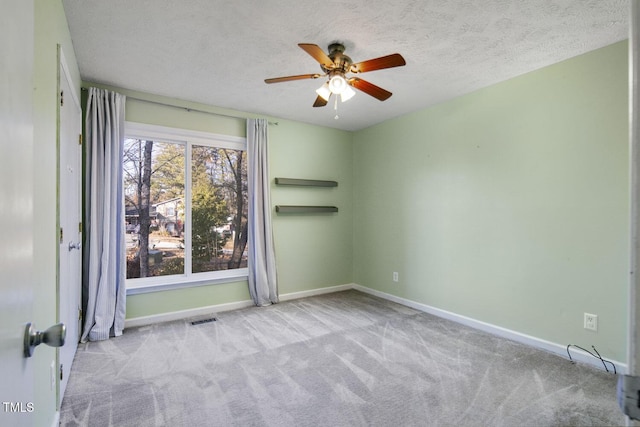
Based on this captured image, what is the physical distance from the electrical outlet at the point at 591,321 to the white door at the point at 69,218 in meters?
3.83

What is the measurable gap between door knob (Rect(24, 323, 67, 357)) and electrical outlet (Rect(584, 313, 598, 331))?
3.38 meters

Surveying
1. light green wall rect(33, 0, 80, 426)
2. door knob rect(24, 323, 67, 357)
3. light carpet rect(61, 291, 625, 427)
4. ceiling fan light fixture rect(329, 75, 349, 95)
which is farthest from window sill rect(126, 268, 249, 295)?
door knob rect(24, 323, 67, 357)

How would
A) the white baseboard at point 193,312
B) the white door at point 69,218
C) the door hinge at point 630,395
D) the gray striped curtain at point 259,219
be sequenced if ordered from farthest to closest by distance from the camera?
the gray striped curtain at point 259,219, the white baseboard at point 193,312, the white door at point 69,218, the door hinge at point 630,395

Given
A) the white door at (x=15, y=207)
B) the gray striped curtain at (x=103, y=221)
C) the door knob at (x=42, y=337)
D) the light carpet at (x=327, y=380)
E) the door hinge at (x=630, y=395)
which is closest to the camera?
the door hinge at (x=630, y=395)

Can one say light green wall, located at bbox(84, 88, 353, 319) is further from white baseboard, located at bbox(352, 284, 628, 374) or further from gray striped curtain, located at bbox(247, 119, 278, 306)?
white baseboard, located at bbox(352, 284, 628, 374)

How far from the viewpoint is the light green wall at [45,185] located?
4.58 feet

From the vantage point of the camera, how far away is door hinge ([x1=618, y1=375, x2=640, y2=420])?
1.43ft

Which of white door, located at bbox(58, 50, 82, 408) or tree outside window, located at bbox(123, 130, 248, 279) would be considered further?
tree outside window, located at bbox(123, 130, 248, 279)

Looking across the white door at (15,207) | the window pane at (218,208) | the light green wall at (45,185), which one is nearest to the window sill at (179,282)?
the window pane at (218,208)

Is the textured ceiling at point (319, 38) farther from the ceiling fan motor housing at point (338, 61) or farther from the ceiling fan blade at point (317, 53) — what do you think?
the ceiling fan blade at point (317, 53)

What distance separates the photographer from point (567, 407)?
6.48ft

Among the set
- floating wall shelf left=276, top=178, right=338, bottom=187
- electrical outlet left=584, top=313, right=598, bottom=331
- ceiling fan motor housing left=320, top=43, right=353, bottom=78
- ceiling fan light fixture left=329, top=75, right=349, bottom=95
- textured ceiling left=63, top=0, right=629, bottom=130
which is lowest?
electrical outlet left=584, top=313, right=598, bottom=331

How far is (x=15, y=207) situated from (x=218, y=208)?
3.39 m

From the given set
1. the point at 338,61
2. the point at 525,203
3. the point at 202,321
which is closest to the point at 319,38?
the point at 338,61
